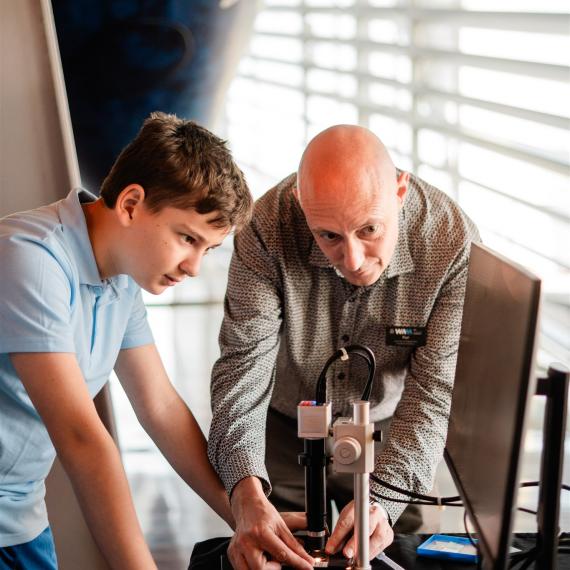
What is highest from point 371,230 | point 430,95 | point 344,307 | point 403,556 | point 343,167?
point 343,167

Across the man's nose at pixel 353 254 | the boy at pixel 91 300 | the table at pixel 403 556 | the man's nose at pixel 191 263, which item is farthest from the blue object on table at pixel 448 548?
the man's nose at pixel 191 263

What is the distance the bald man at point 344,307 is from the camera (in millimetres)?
1823

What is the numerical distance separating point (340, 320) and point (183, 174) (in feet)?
2.08

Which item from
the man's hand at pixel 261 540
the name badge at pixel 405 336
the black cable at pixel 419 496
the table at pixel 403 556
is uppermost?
the name badge at pixel 405 336

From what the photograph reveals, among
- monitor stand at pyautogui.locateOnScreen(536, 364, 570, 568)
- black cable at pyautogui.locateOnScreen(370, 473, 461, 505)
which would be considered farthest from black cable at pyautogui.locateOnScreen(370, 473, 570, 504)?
monitor stand at pyautogui.locateOnScreen(536, 364, 570, 568)

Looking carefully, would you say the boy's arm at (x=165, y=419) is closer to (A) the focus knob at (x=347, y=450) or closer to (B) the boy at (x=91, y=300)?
(B) the boy at (x=91, y=300)

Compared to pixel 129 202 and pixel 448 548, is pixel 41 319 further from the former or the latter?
pixel 448 548

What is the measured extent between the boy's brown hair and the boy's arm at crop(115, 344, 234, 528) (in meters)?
0.39

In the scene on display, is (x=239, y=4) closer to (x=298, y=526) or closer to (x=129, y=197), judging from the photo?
(x=129, y=197)

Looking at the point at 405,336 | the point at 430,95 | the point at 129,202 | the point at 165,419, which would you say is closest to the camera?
the point at 129,202

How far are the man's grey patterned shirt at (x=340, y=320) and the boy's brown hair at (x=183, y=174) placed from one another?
0.33 meters

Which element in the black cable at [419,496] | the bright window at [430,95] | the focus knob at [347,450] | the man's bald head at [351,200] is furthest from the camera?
the bright window at [430,95]

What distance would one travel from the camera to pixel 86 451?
1.49 metres

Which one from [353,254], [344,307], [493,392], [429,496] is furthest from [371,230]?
[493,392]
